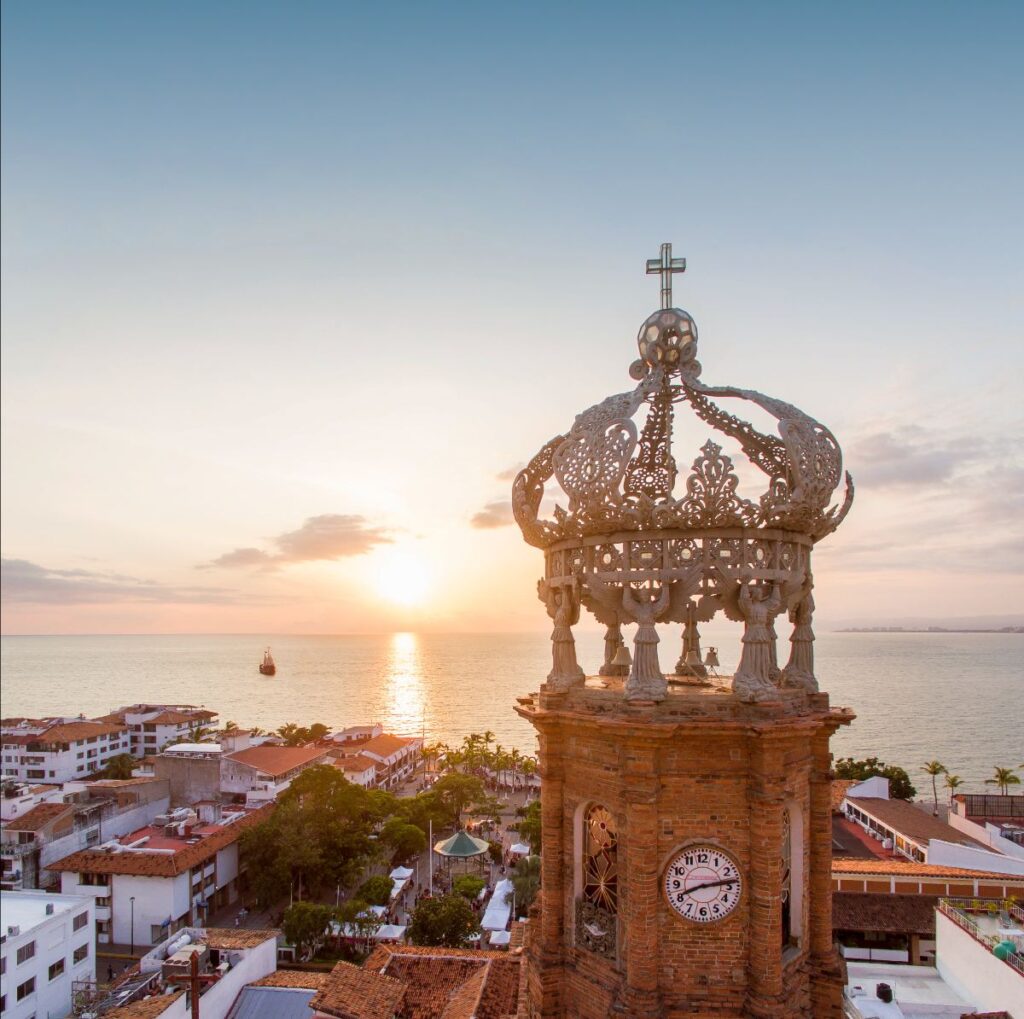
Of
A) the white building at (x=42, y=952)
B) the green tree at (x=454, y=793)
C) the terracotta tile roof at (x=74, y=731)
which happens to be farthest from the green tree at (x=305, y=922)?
the terracotta tile roof at (x=74, y=731)

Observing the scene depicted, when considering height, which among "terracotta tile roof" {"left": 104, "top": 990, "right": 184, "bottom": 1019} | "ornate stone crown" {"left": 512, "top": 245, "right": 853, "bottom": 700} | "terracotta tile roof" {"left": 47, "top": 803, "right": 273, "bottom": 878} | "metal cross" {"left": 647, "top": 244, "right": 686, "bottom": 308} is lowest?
"terracotta tile roof" {"left": 47, "top": 803, "right": 273, "bottom": 878}

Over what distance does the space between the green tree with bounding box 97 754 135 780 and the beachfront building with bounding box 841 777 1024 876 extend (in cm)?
6453

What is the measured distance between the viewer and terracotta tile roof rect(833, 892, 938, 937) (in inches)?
1280

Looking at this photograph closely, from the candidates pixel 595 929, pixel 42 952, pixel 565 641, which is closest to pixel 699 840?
pixel 595 929

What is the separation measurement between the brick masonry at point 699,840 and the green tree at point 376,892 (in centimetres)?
3276

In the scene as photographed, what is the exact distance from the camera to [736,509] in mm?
9148

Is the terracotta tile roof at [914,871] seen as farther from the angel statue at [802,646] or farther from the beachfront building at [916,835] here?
the angel statue at [802,646]

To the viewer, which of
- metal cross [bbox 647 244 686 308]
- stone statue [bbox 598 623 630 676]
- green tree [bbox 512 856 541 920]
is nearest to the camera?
metal cross [bbox 647 244 686 308]

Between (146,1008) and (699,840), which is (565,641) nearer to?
(699,840)

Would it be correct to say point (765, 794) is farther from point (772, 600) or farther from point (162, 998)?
point (162, 998)

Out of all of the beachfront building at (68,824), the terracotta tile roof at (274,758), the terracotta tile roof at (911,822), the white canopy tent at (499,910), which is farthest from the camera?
the terracotta tile roof at (274,758)

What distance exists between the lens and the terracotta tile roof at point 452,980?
1891cm

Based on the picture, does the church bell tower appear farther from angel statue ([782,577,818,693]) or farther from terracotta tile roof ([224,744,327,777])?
terracotta tile roof ([224,744,327,777])

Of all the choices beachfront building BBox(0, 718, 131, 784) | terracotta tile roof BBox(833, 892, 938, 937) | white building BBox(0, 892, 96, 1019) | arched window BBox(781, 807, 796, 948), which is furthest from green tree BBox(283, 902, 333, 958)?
beachfront building BBox(0, 718, 131, 784)
